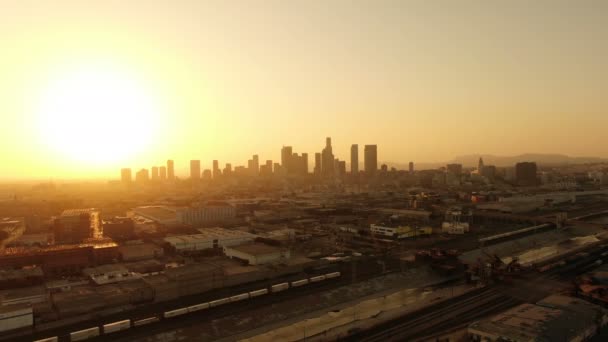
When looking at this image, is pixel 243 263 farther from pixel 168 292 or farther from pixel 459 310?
pixel 459 310

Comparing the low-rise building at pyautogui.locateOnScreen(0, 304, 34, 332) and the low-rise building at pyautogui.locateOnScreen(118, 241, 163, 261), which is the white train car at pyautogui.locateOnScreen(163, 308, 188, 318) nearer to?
the low-rise building at pyautogui.locateOnScreen(0, 304, 34, 332)

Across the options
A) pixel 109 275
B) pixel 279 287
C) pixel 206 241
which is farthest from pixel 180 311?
pixel 206 241

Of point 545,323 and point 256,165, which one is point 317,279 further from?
point 256,165

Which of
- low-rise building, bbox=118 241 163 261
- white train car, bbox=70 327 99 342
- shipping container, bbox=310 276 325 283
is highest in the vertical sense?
low-rise building, bbox=118 241 163 261

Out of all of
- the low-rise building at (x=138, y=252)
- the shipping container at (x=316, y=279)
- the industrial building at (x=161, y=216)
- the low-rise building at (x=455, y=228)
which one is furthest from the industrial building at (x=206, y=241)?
the low-rise building at (x=455, y=228)

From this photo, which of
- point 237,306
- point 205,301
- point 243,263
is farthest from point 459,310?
point 243,263

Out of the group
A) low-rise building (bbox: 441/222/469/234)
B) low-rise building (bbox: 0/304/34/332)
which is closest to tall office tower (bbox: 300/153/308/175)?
low-rise building (bbox: 441/222/469/234)
